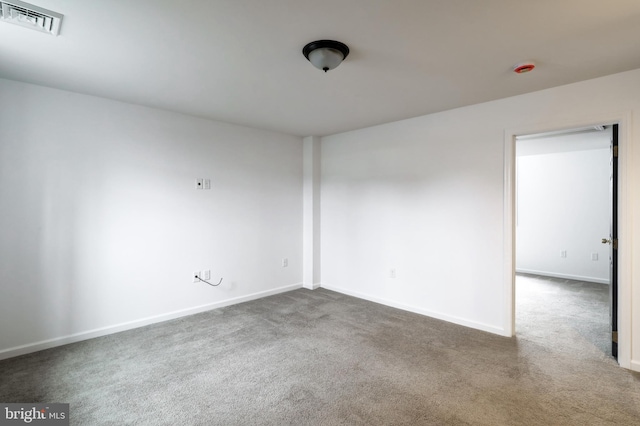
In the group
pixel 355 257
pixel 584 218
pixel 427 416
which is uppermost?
pixel 584 218

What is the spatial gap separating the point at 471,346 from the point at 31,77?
4756 mm

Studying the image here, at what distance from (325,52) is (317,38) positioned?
103 millimetres

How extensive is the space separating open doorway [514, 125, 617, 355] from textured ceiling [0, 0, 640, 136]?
2.94 meters

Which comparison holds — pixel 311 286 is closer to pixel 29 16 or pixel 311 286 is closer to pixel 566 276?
pixel 29 16

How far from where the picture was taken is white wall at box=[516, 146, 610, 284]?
5.46 metres

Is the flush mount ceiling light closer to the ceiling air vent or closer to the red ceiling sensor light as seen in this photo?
the red ceiling sensor light

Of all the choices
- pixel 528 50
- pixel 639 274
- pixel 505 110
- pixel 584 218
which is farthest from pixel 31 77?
pixel 584 218

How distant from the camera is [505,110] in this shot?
125 inches

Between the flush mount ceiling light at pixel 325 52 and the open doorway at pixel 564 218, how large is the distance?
4.15 m

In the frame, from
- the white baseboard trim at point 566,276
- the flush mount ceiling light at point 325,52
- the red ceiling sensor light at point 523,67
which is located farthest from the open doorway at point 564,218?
the flush mount ceiling light at point 325,52

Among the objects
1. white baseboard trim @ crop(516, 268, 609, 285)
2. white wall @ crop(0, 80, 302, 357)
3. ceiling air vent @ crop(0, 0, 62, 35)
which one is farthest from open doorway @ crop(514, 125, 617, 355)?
ceiling air vent @ crop(0, 0, 62, 35)

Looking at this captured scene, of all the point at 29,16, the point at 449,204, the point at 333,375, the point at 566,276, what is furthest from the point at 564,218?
the point at 29,16

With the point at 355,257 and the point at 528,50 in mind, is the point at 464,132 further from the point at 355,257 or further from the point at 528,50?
the point at 355,257

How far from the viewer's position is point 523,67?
2412 millimetres
